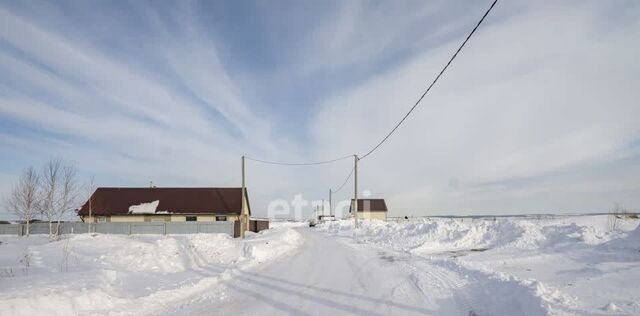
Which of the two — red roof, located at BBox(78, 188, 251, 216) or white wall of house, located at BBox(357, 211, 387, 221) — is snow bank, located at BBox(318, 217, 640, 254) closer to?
red roof, located at BBox(78, 188, 251, 216)

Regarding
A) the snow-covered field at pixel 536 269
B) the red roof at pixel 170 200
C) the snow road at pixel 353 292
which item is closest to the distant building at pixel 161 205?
the red roof at pixel 170 200

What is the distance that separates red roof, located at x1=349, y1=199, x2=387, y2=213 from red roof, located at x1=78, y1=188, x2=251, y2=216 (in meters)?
49.4

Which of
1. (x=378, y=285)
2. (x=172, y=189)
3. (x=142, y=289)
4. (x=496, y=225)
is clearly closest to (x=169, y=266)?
(x=142, y=289)

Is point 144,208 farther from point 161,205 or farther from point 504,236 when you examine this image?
point 504,236

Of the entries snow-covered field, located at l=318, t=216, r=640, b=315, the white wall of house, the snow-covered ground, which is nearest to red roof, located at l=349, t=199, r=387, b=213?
the white wall of house

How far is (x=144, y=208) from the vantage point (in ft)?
141

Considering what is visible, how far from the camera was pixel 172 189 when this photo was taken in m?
47.2

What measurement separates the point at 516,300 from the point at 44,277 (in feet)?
34.7

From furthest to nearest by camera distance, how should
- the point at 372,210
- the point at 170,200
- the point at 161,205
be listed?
the point at 372,210
the point at 170,200
the point at 161,205

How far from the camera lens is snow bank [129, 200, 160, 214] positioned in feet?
139

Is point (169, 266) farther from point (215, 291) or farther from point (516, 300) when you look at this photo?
point (516, 300)

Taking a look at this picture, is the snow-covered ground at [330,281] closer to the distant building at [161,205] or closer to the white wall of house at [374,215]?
the distant building at [161,205]

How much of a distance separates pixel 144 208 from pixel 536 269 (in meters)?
41.1

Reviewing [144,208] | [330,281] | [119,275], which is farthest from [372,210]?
[119,275]
